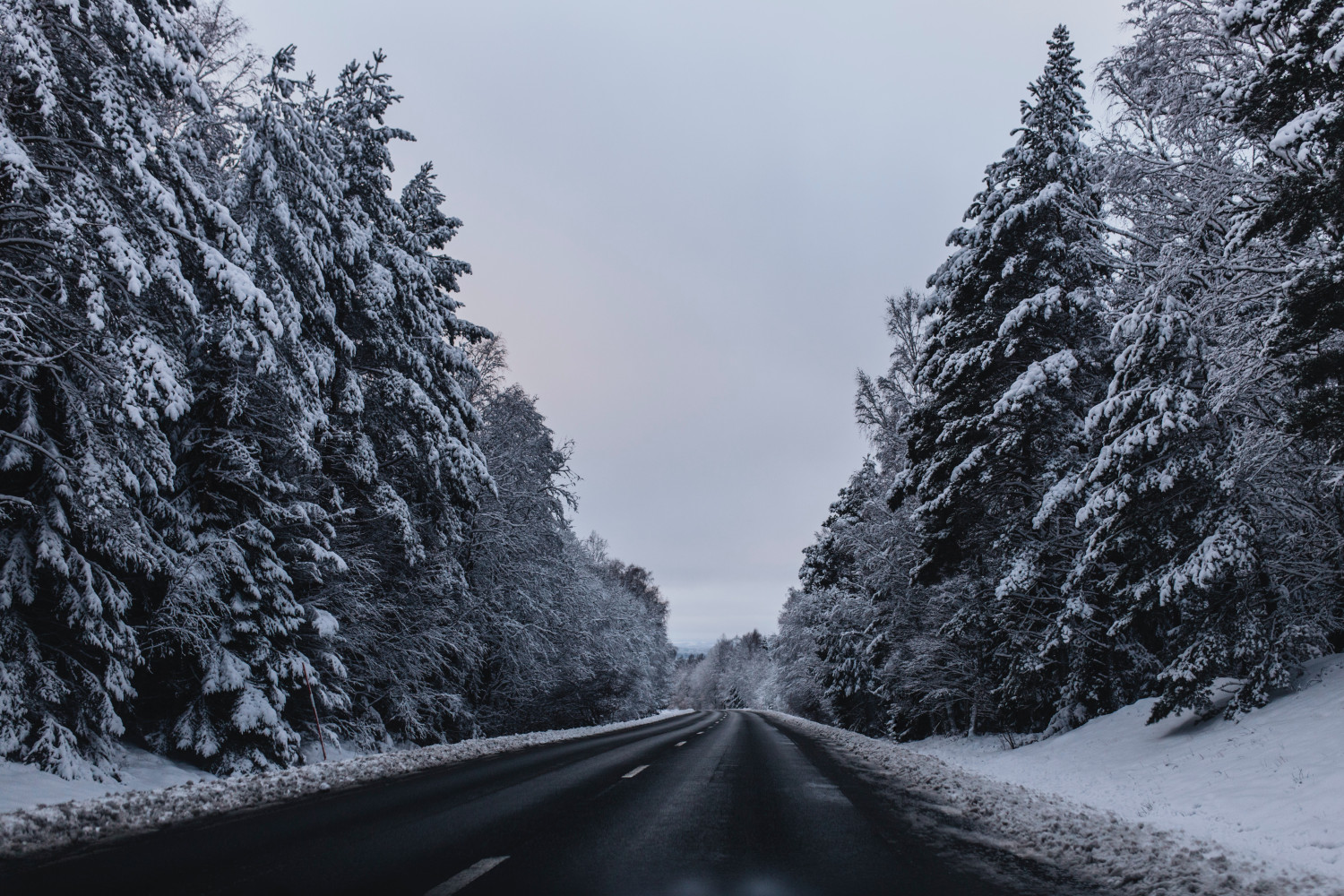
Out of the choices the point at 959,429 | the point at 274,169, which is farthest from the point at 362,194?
the point at 959,429

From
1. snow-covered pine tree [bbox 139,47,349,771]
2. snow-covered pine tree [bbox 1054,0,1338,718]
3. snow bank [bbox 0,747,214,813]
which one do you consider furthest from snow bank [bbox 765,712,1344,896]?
snow-covered pine tree [bbox 139,47,349,771]

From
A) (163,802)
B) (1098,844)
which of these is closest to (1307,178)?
(1098,844)

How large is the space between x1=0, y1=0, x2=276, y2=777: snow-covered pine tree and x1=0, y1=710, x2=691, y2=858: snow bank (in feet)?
4.33

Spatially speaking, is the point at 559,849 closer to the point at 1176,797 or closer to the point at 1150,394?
the point at 1176,797

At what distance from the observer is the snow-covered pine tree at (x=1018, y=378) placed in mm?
14484

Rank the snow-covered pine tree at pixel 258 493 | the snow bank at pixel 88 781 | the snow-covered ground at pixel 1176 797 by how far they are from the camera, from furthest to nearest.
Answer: the snow-covered pine tree at pixel 258 493
the snow bank at pixel 88 781
the snow-covered ground at pixel 1176 797

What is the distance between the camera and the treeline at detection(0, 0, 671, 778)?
8.53 metres

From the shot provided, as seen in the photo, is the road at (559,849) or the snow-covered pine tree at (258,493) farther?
the snow-covered pine tree at (258,493)

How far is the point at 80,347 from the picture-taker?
895 cm

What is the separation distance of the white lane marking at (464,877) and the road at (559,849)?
15 millimetres

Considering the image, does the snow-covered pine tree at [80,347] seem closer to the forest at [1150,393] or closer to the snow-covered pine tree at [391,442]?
the snow-covered pine tree at [391,442]

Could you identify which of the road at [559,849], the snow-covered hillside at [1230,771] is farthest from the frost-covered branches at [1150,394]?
the road at [559,849]

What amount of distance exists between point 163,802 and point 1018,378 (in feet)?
48.8

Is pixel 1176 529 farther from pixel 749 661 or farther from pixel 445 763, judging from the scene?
pixel 749 661
